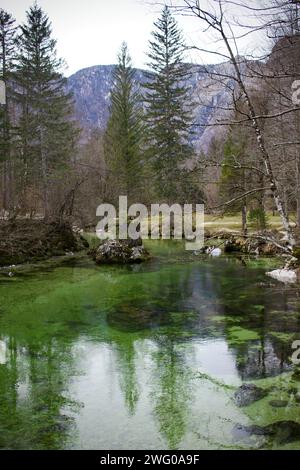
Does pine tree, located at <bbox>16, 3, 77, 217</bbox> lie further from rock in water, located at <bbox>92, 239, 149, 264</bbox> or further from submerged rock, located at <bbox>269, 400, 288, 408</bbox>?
submerged rock, located at <bbox>269, 400, 288, 408</bbox>

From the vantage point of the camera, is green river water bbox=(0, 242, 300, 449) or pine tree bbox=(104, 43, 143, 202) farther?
pine tree bbox=(104, 43, 143, 202)

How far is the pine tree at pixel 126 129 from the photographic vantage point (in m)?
34.7

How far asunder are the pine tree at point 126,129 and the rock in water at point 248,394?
93.7ft

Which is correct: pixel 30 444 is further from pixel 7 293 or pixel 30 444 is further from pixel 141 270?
pixel 141 270

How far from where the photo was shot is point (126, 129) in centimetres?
3503

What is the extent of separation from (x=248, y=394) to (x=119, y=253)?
1235cm

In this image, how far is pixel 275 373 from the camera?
20.0 ft
